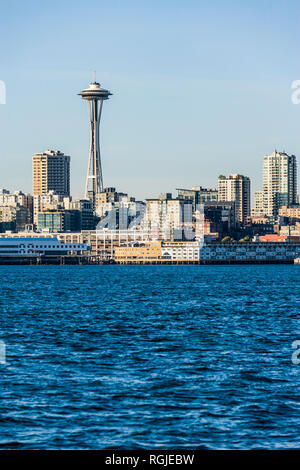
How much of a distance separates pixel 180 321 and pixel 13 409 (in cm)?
2514

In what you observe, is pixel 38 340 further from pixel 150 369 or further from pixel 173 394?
pixel 173 394

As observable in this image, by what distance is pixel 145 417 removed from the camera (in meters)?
22.4

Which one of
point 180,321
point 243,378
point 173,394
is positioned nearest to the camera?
point 173,394
